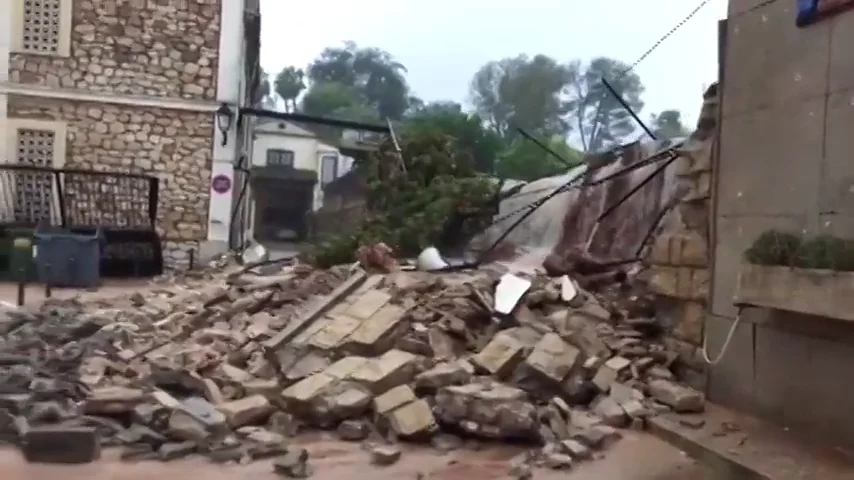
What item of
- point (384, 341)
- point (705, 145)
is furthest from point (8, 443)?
point (705, 145)

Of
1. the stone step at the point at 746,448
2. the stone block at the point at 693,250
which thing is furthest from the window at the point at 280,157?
the stone step at the point at 746,448

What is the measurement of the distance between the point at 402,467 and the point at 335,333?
1.95 m

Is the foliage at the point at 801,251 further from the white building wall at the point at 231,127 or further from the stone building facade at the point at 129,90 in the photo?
the stone building facade at the point at 129,90

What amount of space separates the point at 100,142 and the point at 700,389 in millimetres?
12384

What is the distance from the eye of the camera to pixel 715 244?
605cm

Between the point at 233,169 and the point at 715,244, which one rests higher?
the point at 233,169

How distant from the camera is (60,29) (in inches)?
595

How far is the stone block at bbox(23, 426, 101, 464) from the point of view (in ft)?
15.5

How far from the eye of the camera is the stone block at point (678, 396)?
18.9 feet

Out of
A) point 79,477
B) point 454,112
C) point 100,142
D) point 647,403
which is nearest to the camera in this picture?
point 79,477

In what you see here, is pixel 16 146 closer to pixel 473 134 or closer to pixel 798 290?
pixel 473 134

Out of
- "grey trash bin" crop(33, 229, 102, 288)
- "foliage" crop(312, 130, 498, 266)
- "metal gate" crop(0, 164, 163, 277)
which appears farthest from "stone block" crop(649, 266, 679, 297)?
"metal gate" crop(0, 164, 163, 277)

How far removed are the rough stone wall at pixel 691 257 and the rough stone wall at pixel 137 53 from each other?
11205 mm

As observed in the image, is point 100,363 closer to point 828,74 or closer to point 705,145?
point 705,145
